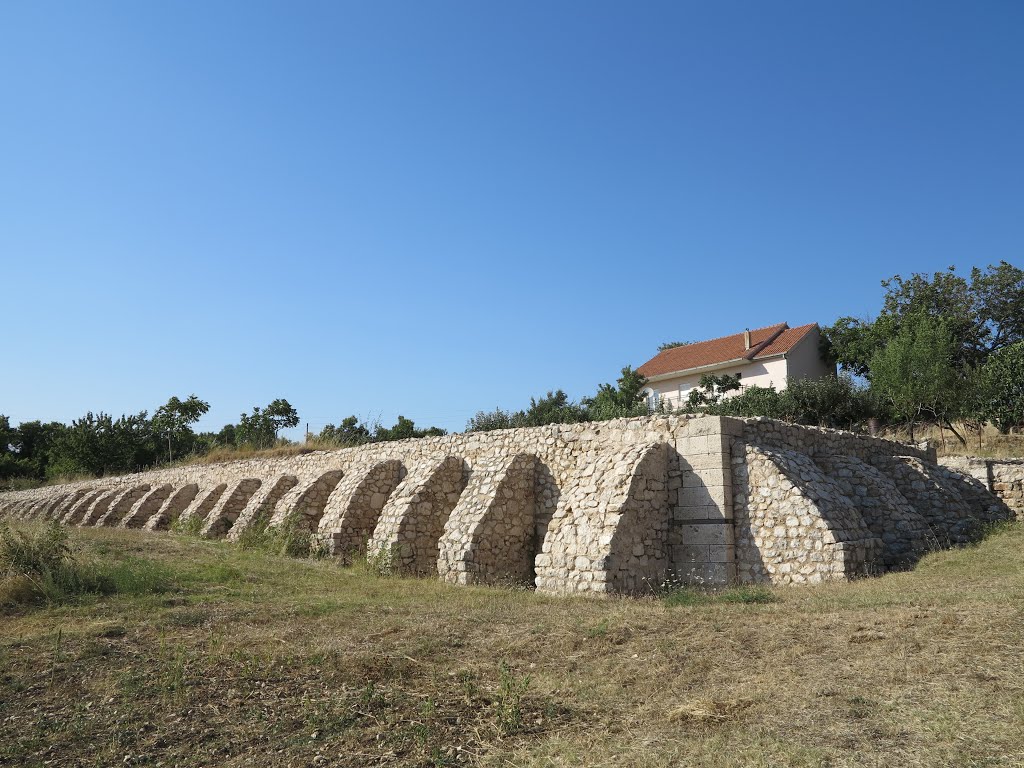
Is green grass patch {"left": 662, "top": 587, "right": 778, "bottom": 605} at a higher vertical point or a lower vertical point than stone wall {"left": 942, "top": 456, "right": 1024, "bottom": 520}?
lower

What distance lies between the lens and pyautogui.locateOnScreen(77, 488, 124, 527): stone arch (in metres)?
28.3

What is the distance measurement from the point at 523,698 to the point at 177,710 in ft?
7.99

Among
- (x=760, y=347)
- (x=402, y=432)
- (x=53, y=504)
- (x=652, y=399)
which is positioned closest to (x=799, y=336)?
(x=760, y=347)

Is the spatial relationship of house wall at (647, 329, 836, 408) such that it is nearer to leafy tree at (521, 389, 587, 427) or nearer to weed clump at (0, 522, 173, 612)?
leafy tree at (521, 389, 587, 427)

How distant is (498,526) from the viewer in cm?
1243

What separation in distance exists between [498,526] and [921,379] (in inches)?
833

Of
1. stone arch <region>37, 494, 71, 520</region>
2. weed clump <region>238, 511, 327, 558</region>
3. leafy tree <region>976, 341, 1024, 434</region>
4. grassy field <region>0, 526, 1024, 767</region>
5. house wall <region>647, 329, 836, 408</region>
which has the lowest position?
grassy field <region>0, 526, 1024, 767</region>

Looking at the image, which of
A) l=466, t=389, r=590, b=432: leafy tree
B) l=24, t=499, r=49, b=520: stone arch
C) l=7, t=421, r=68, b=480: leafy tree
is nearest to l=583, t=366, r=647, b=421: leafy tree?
l=466, t=389, r=590, b=432: leafy tree

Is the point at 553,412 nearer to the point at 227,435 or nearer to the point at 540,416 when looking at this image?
the point at 540,416

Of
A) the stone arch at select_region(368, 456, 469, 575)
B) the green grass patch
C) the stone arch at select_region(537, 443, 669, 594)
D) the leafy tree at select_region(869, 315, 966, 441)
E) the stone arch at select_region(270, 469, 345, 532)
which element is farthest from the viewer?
the leafy tree at select_region(869, 315, 966, 441)

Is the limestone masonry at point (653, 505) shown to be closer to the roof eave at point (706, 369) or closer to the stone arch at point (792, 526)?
the stone arch at point (792, 526)

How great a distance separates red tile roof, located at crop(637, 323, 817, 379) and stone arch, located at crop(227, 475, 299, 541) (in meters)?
23.0

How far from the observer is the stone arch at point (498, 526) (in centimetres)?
1194

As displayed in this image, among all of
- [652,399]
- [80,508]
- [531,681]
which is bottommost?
[531,681]
